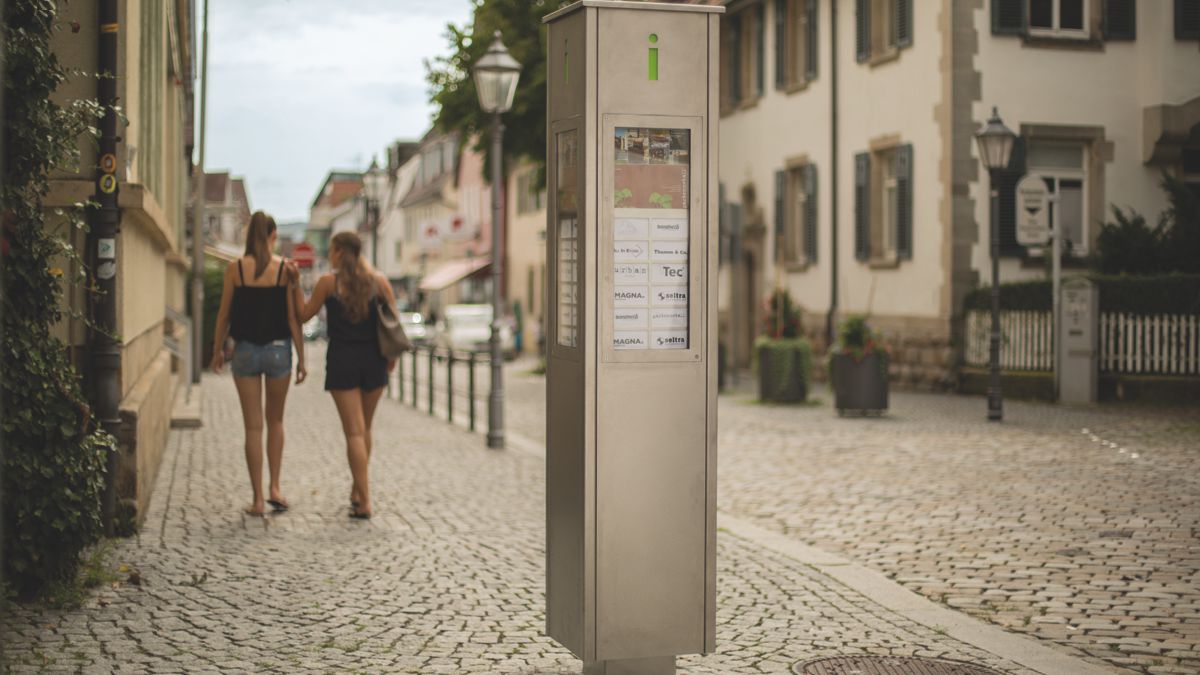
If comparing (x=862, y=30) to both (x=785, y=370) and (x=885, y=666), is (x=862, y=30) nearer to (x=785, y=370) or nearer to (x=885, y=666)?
(x=785, y=370)

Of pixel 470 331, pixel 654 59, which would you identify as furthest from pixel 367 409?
pixel 470 331

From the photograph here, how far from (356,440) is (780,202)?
22292mm

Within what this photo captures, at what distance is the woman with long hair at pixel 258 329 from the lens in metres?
9.80

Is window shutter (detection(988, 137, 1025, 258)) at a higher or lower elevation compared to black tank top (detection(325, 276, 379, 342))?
higher

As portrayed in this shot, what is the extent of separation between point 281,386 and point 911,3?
17.8m

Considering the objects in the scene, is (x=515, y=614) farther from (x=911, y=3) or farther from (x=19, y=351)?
(x=911, y=3)

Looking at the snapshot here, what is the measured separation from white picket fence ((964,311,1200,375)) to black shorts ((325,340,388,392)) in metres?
13.7

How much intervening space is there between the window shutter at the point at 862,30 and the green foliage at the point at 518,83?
600 centimetres

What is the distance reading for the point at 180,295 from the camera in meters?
24.5

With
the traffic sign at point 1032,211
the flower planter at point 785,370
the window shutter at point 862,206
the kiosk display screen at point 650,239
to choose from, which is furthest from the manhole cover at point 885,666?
the window shutter at point 862,206

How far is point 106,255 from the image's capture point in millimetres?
8141

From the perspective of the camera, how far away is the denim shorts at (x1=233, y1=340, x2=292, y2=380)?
9.77m

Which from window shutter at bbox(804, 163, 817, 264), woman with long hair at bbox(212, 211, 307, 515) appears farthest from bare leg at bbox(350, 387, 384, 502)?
window shutter at bbox(804, 163, 817, 264)

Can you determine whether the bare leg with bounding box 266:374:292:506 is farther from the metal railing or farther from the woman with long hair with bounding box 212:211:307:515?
the metal railing
